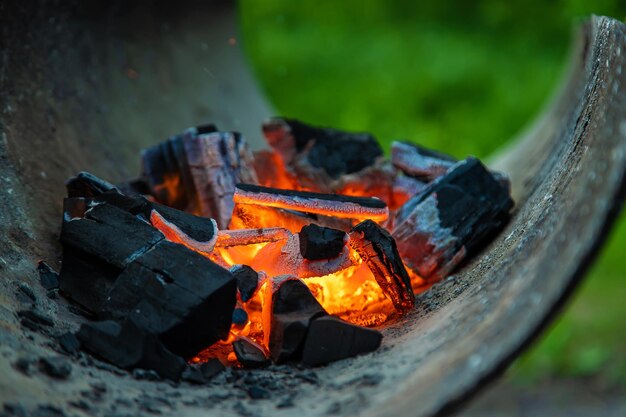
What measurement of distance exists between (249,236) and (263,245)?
10 centimetres

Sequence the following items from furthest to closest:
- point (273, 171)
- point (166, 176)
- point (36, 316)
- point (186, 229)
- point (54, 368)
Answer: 1. point (273, 171)
2. point (166, 176)
3. point (186, 229)
4. point (36, 316)
5. point (54, 368)

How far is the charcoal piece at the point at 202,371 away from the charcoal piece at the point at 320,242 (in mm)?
364

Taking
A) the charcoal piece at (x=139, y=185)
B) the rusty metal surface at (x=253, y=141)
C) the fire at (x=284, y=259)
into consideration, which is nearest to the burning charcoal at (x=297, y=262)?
the fire at (x=284, y=259)

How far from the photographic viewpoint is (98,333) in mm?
1507

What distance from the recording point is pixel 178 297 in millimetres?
1557

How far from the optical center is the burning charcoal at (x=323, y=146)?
2.53 meters

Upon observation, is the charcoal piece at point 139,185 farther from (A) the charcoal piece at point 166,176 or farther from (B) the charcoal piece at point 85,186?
(B) the charcoal piece at point 85,186

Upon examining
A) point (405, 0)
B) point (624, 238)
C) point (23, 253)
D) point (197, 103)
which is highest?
point (405, 0)

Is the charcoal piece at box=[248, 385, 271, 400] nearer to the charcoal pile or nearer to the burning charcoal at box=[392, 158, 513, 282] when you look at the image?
the charcoal pile

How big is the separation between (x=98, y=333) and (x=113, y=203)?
476 mm

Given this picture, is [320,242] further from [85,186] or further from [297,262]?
[85,186]

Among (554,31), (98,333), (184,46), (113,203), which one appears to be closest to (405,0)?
(554,31)

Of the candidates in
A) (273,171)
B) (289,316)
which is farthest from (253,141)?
(289,316)

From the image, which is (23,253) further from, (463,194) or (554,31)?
(554,31)
